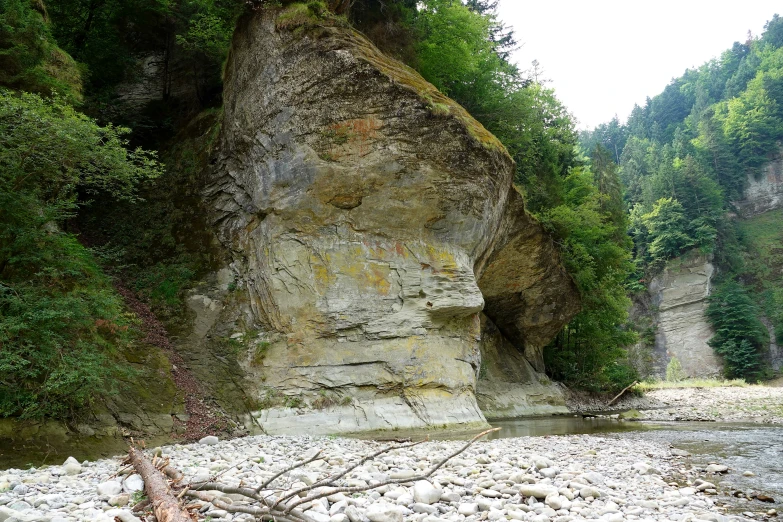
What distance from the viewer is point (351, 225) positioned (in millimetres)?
13445

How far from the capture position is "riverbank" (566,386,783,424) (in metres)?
17.7

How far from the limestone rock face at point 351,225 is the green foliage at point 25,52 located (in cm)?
449

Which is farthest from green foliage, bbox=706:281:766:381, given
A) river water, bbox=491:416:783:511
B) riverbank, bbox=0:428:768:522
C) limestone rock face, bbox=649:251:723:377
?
riverbank, bbox=0:428:768:522

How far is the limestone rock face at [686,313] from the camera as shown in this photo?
46531 millimetres

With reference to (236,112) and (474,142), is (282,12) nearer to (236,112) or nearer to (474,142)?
(236,112)

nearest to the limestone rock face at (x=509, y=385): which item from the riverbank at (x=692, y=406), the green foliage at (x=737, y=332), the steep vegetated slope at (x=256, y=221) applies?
the riverbank at (x=692, y=406)

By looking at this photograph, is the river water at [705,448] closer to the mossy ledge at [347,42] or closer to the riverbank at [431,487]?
the riverbank at [431,487]

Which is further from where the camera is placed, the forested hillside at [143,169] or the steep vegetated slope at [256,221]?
the steep vegetated slope at [256,221]

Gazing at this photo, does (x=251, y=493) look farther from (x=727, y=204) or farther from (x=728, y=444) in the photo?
(x=727, y=204)

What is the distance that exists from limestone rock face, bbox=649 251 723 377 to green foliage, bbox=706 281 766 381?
98cm

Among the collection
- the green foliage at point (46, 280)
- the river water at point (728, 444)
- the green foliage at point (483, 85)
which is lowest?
the river water at point (728, 444)

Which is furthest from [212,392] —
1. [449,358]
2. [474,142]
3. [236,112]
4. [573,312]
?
[573,312]

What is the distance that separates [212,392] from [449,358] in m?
6.15

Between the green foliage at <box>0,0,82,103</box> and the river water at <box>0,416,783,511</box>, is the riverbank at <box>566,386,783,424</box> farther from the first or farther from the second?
the green foliage at <box>0,0,82,103</box>
